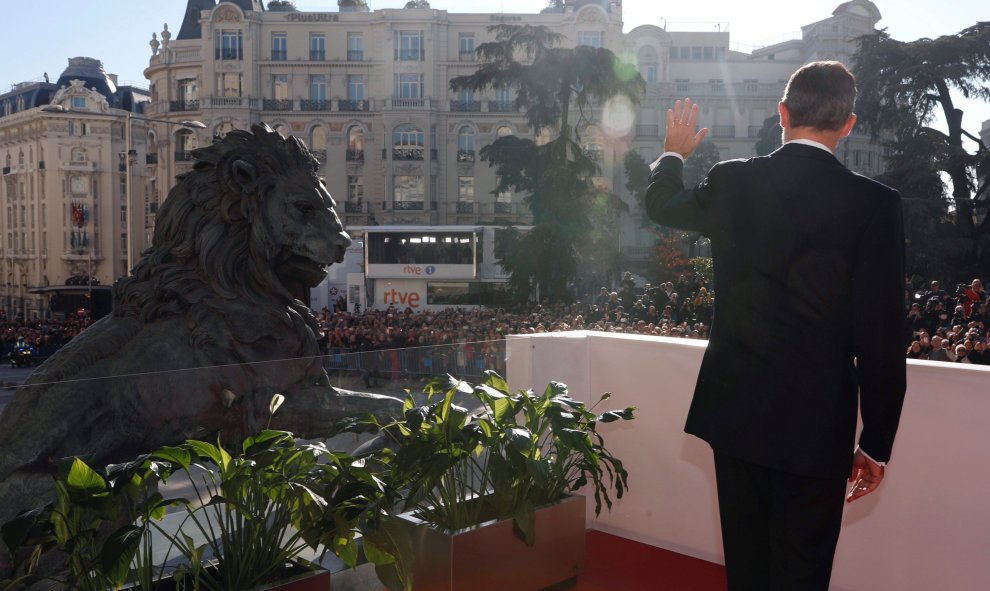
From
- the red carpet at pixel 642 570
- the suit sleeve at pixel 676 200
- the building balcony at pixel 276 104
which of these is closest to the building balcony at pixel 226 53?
the building balcony at pixel 276 104

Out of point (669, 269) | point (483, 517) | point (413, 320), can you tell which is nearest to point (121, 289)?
point (483, 517)

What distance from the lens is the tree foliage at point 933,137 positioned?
82.2ft

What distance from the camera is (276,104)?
164 feet

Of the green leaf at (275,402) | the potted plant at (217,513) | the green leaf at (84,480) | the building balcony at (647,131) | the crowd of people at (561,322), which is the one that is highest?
the building balcony at (647,131)

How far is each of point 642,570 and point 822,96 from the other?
234 cm

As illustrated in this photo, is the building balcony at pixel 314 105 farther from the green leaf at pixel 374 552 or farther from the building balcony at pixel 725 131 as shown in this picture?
the green leaf at pixel 374 552

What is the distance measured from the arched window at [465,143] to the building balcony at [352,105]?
5462 millimetres

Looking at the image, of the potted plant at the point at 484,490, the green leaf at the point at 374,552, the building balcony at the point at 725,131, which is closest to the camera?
the green leaf at the point at 374,552

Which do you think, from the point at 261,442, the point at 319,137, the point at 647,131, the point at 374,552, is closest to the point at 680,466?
the point at 374,552

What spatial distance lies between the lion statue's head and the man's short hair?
7.71 ft

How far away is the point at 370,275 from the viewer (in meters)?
31.3

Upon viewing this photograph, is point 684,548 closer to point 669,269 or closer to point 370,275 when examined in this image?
point 370,275

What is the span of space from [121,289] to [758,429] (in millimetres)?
2672

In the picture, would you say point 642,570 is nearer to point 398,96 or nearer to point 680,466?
point 680,466
